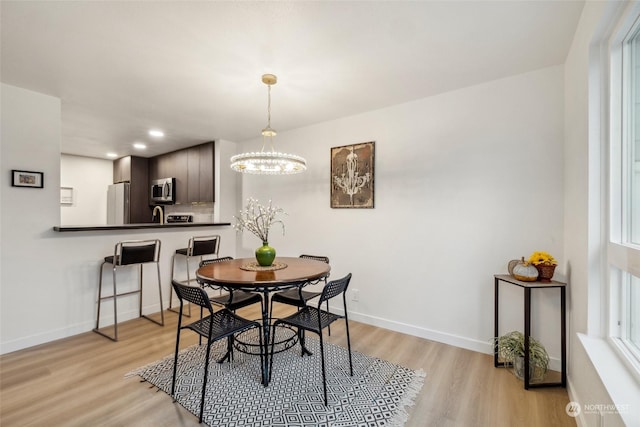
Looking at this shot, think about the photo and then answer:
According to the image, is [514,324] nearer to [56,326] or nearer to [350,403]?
[350,403]

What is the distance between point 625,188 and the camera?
140 cm

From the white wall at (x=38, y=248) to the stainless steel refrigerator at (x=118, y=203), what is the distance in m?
2.64

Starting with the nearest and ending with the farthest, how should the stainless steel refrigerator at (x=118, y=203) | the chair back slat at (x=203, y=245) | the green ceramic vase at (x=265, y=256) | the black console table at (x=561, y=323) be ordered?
the black console table at (x=561, y=323), the green ceramic vase at (x=265, y=256), the chair back slat at (x=203, y=245), the stainless steel refrigerator at (x=118, y=203)

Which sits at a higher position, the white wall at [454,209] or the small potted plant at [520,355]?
the white wall at [454,209]

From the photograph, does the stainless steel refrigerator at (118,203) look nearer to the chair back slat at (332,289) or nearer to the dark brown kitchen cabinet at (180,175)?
the dark brown kitchen cabinet at (180,175)

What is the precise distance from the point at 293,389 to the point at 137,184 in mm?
5262

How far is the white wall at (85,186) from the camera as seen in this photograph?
5555 millimetres

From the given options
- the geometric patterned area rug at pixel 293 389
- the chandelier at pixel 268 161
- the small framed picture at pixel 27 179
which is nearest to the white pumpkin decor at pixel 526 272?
the geometric patterned area rug at pixel 293 389

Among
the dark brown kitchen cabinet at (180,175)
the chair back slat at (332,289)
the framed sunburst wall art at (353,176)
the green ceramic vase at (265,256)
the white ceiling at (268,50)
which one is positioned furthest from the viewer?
the dark brown kitchen cabinet at (180,175)

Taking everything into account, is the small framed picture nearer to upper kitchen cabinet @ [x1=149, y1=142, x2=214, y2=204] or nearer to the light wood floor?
the light wood floor

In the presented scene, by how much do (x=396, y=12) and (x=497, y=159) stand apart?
1536mm

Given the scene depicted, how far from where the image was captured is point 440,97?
2.75 m

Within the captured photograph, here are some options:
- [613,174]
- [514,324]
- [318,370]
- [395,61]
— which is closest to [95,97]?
[395,61]

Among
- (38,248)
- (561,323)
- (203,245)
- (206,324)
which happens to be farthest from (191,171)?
(561,323)
